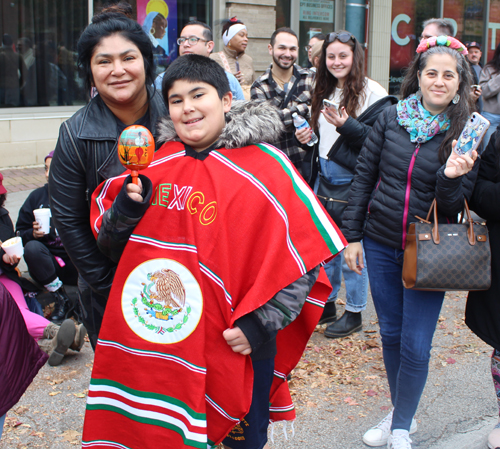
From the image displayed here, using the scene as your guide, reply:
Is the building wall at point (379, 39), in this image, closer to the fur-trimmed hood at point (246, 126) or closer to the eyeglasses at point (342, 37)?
the eyeglasses at point (342, 37)

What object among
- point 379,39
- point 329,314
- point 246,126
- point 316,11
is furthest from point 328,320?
point 379,39

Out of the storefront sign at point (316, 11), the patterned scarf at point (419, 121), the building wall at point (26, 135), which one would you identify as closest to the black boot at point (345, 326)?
the patterned scarf at point (419, 121)

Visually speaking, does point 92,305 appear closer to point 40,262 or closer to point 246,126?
point 246,126

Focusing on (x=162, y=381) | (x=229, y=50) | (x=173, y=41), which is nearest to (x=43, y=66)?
(x=173, y=41)

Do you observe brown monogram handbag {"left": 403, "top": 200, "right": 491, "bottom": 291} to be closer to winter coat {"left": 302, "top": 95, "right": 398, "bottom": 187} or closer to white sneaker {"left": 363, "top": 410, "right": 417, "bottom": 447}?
white sneaker {"left": 363, "top": 410, "right": 417, "bottom": 447}

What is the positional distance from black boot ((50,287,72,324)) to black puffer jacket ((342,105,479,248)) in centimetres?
262

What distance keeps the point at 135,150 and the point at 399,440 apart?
2.05 meters

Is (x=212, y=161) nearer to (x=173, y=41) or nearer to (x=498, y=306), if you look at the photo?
(x=498, y=306)

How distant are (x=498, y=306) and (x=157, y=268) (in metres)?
1.74

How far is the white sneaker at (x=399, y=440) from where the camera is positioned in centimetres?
293

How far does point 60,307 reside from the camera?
458 centimetres

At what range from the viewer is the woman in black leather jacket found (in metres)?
2.32

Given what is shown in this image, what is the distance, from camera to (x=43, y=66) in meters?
9.23

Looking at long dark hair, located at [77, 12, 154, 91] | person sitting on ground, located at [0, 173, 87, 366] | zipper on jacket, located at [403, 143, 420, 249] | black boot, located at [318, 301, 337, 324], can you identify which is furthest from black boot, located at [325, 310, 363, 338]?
long dark hair, located at [77, 12, 154, 91]
